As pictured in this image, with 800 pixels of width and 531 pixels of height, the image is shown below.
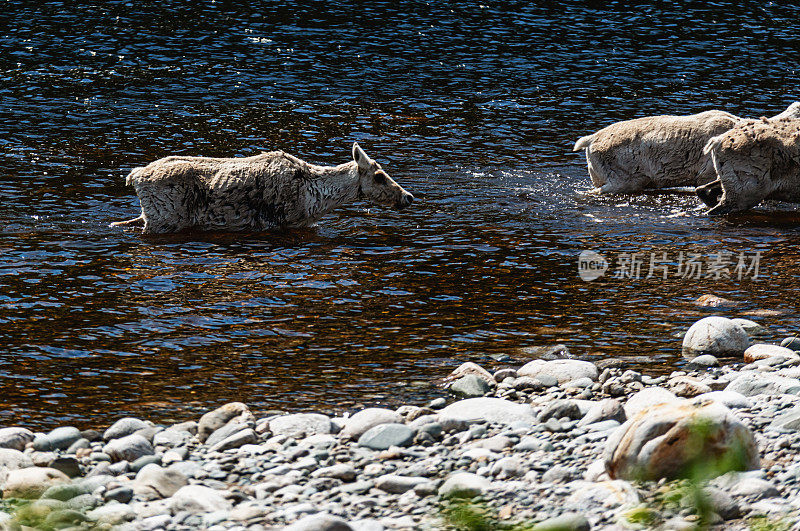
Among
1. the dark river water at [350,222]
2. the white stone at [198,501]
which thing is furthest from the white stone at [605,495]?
the dark river water at [350,222]

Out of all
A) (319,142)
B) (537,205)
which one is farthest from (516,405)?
(319,142)

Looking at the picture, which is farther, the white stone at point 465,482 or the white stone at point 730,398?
the white stone at point 730,398

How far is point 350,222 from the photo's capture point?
15453mm

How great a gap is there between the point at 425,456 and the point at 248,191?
25.8 feet

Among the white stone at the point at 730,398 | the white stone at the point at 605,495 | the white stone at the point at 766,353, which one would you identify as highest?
the white stone at the point at 605,495

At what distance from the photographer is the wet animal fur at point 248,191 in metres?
14.0

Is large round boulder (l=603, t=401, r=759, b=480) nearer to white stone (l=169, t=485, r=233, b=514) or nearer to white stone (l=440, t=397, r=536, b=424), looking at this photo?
white stone (l=440, t=397, r=536, b=424)

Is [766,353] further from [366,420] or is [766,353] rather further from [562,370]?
[366,420]

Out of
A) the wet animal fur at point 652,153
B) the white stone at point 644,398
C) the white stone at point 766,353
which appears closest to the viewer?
the white stone at point 644,398

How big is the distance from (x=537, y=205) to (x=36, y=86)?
12977 millimetres

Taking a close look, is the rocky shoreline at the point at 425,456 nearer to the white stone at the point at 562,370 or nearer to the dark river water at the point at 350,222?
the white stone at the point at 562,370

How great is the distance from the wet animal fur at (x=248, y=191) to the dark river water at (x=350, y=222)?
347mm

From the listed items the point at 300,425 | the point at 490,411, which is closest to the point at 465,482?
the point at 490,411

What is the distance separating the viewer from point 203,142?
18.8 meters
